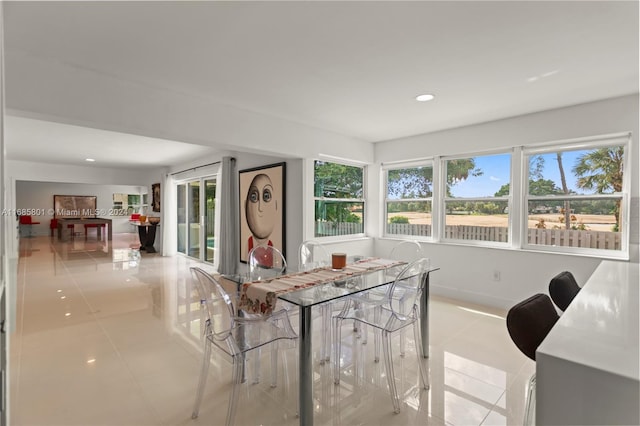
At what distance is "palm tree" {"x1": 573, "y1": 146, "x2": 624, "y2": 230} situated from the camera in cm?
332

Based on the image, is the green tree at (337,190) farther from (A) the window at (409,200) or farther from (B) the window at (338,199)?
(A) the window at (409,200)

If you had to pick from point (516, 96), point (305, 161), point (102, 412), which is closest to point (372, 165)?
point (305, 161)

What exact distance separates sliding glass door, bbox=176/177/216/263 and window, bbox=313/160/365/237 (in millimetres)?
3067

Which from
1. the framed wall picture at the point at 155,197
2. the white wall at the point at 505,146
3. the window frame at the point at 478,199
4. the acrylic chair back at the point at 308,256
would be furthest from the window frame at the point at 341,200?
the framed wall picture at the point at 155,197

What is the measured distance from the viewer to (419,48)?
222cm

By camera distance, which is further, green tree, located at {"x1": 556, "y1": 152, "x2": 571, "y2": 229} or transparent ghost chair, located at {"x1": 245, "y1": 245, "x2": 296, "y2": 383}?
green tree, located at {"x1": 556, "y1": 152, "x2": 571, "y2": 229}

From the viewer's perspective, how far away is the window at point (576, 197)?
132 inches

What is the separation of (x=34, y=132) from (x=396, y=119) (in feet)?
18.1

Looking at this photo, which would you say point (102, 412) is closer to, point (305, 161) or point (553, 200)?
point (305, 161)

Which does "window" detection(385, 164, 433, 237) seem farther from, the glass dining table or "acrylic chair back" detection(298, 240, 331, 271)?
the glass dining table

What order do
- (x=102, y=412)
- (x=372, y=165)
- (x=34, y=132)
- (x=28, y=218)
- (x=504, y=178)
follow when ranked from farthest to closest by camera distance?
(x=28, y=218) → (x=372, y=165) → (x=34, y=132) → (x=504, y=178) → (x=102, y=412)

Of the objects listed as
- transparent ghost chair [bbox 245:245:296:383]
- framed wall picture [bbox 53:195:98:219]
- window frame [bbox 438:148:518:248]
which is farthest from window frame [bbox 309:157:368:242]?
framed wall picture [bbox 53:195:98:219]

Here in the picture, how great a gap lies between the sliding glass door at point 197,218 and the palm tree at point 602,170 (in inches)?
243

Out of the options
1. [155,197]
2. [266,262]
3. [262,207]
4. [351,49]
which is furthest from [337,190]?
[155,197]
